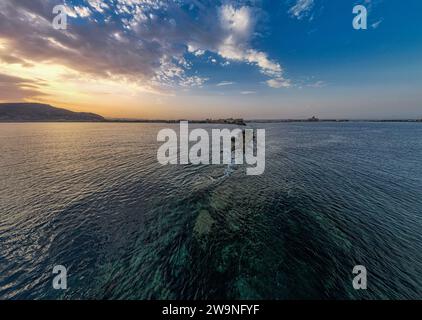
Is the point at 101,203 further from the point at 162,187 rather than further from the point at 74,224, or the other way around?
the point at 162,187
